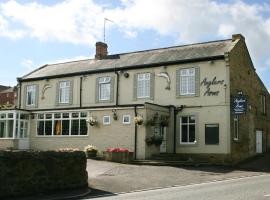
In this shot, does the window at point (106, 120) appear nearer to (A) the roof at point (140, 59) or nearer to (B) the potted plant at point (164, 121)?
(B) the potted plant at point (164, 121)

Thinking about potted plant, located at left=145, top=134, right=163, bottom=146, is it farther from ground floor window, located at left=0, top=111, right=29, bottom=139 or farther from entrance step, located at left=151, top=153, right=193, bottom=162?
ground floor window, located at left=0, top=111, right=29, bottom=139

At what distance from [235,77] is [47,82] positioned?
1633 centimetres

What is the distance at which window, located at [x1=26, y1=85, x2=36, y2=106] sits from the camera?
1597 inches

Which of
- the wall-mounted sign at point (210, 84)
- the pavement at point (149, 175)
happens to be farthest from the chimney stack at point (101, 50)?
the pavement at point (149, 175)

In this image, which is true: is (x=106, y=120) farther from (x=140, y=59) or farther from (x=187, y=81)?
(x=140, y=59)

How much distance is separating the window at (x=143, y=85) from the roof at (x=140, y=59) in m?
0.89

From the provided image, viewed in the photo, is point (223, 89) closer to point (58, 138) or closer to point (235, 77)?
point (235, 77)

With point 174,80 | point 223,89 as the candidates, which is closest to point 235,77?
point 223,89

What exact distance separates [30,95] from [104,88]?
26.9 feet

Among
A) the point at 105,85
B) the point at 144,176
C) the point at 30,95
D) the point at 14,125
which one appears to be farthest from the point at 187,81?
the point at 30,95

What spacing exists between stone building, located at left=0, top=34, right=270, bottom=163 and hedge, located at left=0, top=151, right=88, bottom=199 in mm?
11961

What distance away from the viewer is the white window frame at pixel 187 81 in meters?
32.3

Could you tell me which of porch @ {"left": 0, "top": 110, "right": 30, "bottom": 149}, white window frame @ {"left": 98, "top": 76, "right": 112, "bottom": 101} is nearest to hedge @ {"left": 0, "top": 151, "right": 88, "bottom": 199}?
white window frame @ {"left": 98, "top": 76, "right": 112, "bottom": 101}

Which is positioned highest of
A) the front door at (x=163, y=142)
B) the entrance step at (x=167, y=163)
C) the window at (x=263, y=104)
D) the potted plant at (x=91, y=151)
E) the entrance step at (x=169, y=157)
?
the window at (x=263, y=104)
